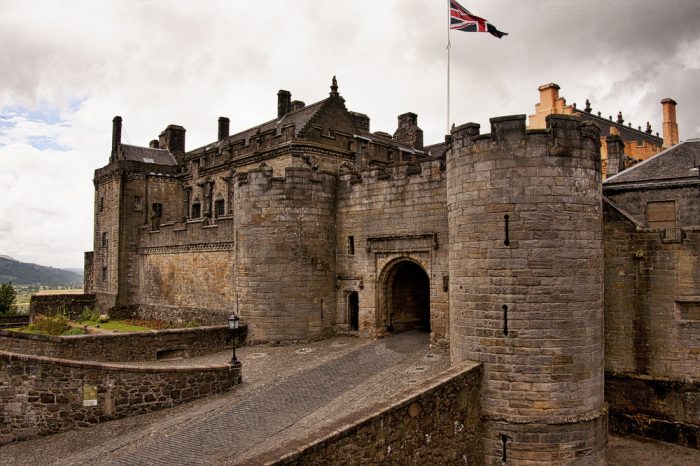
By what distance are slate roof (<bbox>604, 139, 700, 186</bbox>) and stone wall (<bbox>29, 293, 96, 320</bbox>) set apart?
99.9 ft

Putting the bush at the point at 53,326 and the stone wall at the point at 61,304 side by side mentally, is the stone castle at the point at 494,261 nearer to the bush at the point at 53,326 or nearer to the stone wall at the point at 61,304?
the bush at the point at 53,326

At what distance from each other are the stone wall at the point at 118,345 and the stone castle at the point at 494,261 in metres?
1.88

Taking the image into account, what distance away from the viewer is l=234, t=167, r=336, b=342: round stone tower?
2014 cm

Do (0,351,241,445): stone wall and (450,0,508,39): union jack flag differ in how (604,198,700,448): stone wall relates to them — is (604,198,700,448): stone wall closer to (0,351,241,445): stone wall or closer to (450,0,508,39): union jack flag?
(450,0,508,39): union jack flag

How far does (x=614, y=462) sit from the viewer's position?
14312 millimetres

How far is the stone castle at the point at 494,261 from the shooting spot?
40.4 ft

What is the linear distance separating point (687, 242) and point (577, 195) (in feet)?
17.1

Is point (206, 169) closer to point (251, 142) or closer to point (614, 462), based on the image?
point (251, 142)

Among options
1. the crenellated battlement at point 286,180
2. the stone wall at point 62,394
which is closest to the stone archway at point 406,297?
the crenellated battlement at point 286,180

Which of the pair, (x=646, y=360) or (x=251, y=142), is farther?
(x=251, y=142)

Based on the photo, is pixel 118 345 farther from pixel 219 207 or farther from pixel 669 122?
pixel 669 122

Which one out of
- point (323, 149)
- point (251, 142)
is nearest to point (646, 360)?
point (323, 149)

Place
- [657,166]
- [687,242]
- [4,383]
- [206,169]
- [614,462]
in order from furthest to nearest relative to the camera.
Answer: [206,169]
[657,166]
[687,242]
[614,462]
[4,383]

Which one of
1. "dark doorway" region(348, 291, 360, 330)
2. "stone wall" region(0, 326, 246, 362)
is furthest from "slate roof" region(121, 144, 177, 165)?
"dark doorway" region(348, 291, 360, 330)
